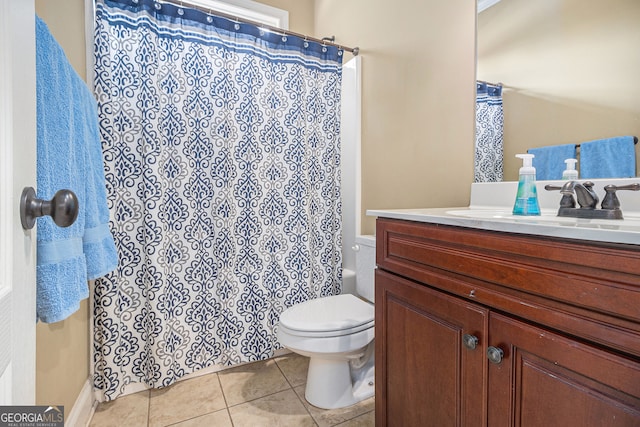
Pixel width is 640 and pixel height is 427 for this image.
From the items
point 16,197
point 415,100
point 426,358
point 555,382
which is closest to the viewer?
point 16,197

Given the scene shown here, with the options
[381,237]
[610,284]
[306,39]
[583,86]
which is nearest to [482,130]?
[583,86]

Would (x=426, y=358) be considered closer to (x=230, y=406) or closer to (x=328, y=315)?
(x=328, y=315)

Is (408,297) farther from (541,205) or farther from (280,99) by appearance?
(280,99)

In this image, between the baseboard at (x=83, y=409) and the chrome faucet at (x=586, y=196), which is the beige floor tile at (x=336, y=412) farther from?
the chrome faucet at (x=586, y=196)

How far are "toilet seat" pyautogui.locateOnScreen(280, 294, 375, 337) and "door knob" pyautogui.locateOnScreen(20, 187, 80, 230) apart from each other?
105cm

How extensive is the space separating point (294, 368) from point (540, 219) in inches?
59.6

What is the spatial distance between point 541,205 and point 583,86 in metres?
0.42

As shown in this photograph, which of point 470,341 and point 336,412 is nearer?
point 470,341

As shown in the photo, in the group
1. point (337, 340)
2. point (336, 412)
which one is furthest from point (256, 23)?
point (336, 412)

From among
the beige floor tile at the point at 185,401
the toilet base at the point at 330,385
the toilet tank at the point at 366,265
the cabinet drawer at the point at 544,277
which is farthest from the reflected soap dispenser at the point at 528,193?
the beige floor tile at the point at 185,401

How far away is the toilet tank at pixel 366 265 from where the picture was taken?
163cm

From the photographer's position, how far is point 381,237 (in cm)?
108

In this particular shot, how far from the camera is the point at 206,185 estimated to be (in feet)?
5.36

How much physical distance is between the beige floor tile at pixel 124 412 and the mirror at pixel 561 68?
194cm
